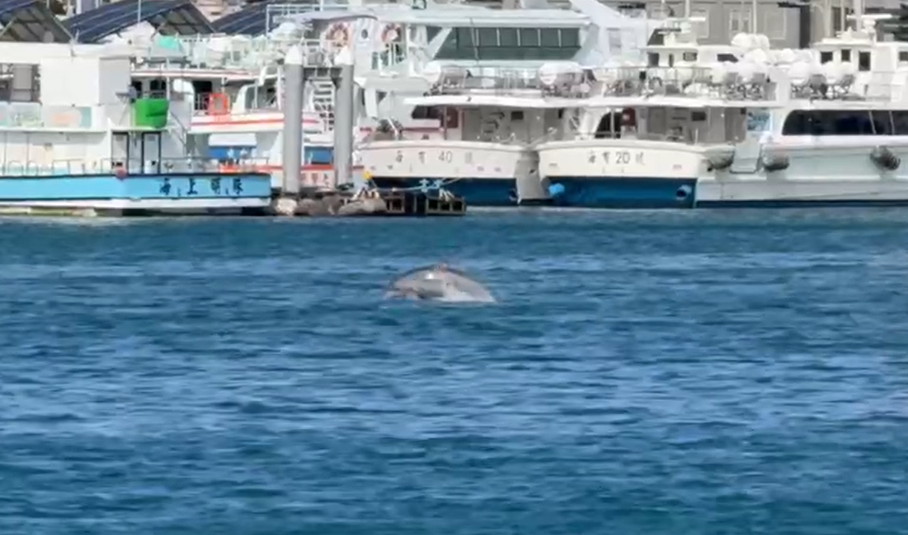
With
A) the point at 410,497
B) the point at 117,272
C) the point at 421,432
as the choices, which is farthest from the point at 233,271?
the point at 410,497

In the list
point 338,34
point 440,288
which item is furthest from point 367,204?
point 440,288

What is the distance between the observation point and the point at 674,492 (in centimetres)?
2728

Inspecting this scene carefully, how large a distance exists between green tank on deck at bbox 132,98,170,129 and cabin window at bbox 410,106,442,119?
52.2ft

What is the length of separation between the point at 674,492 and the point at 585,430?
11.7 feet

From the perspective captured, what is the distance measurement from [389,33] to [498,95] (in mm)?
5889

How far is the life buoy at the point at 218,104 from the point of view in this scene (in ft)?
264

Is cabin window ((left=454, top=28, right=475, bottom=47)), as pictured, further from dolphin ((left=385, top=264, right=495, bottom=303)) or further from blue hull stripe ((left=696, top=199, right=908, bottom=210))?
dolphin ((left=385, top=264, right=495, bottom=303))

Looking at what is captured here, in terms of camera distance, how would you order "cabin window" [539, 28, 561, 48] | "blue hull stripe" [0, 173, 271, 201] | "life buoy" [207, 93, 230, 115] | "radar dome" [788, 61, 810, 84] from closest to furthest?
"blue hull stripe" [0, 173, 271, 201] → "life buoy" [207, 93, 230, 115] → "radar dome" [788, 61, 810, 84] → "cabin window" [539, 28, 561, 48]

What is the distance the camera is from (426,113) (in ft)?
282

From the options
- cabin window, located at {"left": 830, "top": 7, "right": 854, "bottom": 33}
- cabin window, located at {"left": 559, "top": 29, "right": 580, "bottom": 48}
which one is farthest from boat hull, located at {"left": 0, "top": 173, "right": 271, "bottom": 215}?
cabin window, located at {"left": 830, "top": 7, "right": 854, "bottom": 33}

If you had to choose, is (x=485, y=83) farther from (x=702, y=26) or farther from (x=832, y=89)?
(x=702, y=26)

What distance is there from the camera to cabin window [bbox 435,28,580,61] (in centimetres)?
9006

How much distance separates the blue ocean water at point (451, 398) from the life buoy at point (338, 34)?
29222 mm

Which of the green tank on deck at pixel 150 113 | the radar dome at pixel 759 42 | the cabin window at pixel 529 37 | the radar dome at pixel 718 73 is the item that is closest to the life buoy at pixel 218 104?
the green tank on deck at pixel 150 113
